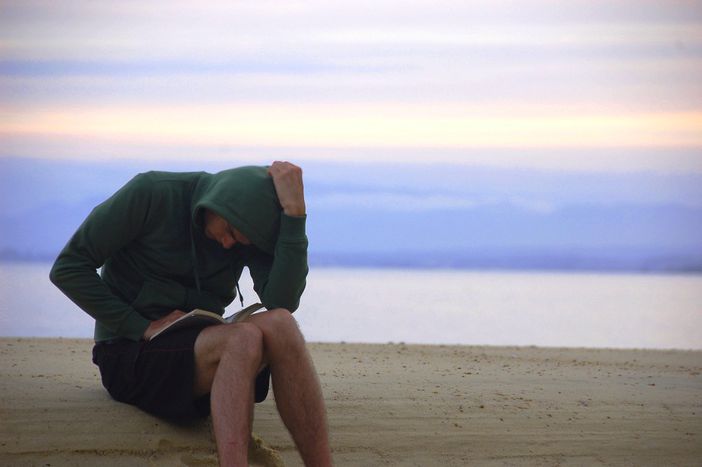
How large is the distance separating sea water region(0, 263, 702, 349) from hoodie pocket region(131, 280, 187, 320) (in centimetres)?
406

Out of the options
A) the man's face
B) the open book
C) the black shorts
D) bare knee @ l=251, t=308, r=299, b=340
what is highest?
the man's face

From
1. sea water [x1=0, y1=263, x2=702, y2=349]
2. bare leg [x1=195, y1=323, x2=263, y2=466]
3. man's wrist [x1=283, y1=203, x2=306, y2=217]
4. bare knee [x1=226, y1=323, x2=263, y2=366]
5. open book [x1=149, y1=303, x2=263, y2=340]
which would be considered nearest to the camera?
bare leg [x1=195, y1=323, x2=263, y2=466]

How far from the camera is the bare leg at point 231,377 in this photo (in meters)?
3.89

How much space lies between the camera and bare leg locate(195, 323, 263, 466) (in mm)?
3893

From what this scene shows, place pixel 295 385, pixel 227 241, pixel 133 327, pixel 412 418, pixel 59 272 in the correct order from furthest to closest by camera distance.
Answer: pixel 412 418, pixel 227 241, pixel 133 327, pixel 59 272, pixel 295 385

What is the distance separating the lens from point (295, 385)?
13.5 ft

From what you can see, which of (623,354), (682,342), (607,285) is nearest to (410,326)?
(682,342)

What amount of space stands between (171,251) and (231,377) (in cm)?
77

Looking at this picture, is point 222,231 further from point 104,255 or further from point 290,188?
point 104,255

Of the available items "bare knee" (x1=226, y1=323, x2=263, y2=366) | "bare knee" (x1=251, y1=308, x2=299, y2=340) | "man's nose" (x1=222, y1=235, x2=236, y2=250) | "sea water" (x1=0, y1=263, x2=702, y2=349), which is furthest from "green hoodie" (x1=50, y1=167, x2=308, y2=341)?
"sea water" (x1=0, y1=263, x2=702, y2=349)


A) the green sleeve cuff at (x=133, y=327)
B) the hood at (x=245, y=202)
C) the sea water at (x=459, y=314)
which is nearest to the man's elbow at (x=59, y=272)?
the green sleeve cuff at (x=133, y=327)

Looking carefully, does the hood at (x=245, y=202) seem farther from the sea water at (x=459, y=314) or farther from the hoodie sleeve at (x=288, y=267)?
the sea water at (x=459, y=314)

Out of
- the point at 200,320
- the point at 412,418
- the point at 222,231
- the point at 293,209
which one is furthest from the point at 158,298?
the point at 412,418

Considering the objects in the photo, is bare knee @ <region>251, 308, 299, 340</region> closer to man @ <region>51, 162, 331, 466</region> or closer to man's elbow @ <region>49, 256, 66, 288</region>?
man @ <region>51, 162, 331, 466</region>
